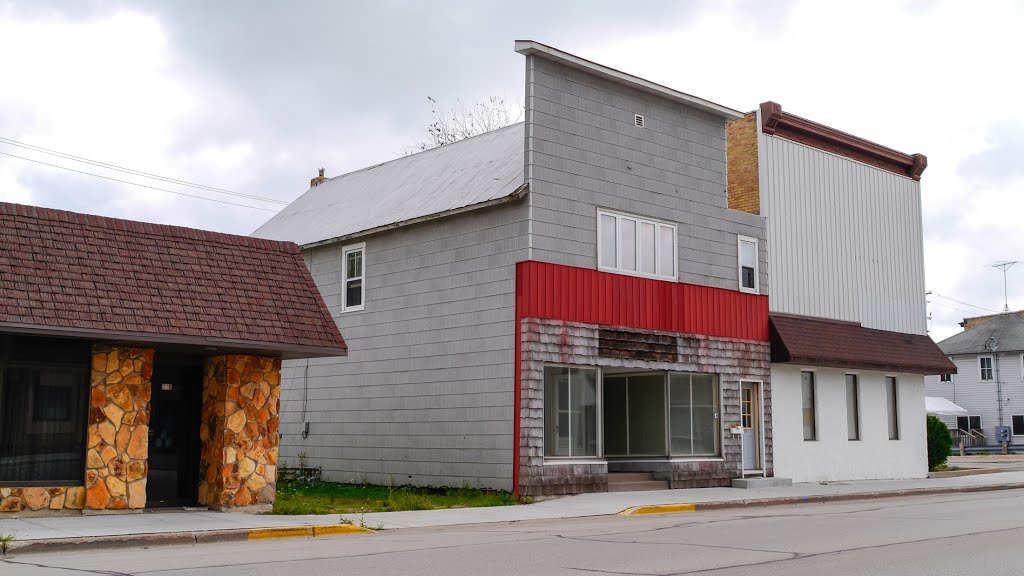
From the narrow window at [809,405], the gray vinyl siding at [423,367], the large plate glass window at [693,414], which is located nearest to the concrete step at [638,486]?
the large plate glass window at [693,414]

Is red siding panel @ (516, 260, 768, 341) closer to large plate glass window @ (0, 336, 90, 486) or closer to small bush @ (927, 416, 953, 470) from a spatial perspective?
large plate glass window @ (0, 336, 90, 486)

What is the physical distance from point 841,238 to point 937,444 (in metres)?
8.08

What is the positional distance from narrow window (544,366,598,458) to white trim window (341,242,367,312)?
6.23 metres

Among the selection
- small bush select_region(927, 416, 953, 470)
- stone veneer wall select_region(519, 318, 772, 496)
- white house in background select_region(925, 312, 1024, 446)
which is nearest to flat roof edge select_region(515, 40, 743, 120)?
stone veneer wall select_region(519, 318, 772, 496)

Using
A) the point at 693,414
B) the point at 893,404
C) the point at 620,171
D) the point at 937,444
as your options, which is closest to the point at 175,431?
the point at 620,171

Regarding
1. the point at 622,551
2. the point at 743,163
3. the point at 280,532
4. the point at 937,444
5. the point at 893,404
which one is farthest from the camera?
the point at 937,444

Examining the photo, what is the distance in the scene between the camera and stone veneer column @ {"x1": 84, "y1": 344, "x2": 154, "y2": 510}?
1561cm

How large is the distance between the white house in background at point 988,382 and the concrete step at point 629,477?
39155mm

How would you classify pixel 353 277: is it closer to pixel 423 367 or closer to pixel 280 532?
pixel 423 367

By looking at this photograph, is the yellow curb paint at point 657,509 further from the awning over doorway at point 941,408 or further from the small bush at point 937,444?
the awning over doorway at point 941,408

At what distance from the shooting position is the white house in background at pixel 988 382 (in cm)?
5750

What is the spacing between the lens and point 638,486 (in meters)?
22.7

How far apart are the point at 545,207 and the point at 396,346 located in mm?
5276

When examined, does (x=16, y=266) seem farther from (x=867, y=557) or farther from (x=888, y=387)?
(x=888, y=387)
